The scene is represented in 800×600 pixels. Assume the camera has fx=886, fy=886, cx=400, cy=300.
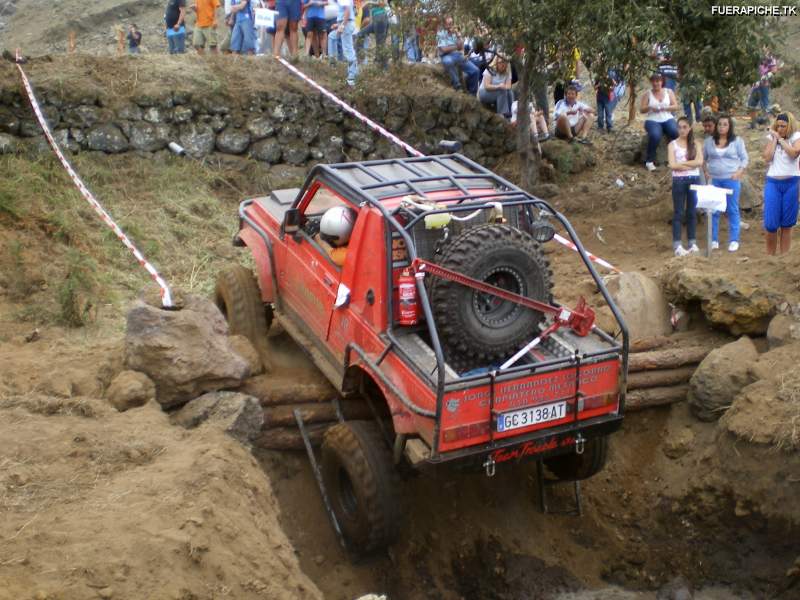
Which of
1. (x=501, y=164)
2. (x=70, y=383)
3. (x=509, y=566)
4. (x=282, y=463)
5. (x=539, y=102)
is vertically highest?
(x=539, y=102)

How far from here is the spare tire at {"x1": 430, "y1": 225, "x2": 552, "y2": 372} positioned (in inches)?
227

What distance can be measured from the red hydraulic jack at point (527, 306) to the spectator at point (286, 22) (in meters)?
9.08

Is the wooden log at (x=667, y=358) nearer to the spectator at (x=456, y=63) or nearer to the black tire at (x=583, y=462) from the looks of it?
the black tire at (x=583, y=462)

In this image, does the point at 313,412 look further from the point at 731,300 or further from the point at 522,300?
the point at 731,300

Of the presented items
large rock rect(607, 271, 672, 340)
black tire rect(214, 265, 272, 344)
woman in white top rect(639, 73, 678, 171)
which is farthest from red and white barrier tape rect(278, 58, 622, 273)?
black tire rect(214, 265, 272, 344)

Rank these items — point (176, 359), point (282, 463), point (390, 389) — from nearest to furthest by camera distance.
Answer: point (390, 389) → point (176, 359) → point (282, 463)

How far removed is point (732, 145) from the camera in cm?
1034

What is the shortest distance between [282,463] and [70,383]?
5.52ft

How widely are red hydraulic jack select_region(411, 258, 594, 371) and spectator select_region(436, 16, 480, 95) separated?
27.6 ft

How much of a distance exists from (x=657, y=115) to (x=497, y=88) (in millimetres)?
2625

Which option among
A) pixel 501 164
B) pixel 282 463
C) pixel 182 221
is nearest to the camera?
pixel 282 463

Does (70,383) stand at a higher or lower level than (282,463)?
higher

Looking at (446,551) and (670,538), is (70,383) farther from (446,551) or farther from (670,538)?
(670,538)

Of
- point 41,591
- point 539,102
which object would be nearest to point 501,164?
point 539,102
